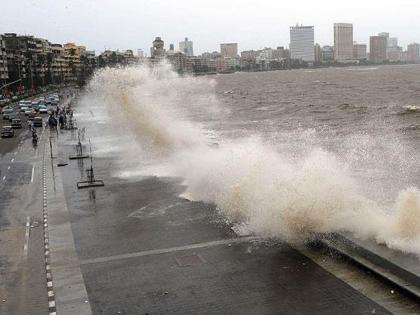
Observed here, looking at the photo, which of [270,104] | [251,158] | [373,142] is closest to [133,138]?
[373,142]

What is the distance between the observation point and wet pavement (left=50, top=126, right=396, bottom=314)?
12188 mm

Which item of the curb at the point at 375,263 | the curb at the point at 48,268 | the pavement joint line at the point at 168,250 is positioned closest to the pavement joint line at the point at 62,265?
the curb at the point at 48,268

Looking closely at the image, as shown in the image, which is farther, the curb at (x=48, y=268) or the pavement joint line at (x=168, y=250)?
the pavement joint line at (x=168, y=250)

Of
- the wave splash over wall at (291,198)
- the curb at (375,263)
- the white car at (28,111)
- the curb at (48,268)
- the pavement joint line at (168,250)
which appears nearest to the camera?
the curb at (375,263)

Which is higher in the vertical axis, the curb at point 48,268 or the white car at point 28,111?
the curb at point 48,268

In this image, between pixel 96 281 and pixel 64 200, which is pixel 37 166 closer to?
pixel 64 200

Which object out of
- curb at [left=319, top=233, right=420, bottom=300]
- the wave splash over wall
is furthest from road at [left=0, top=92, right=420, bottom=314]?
the wave splash over wall

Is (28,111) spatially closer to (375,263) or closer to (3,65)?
(3,65)

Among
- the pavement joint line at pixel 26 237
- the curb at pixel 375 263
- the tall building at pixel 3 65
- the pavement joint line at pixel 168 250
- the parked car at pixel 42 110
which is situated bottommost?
the parked car at pixel 42 110

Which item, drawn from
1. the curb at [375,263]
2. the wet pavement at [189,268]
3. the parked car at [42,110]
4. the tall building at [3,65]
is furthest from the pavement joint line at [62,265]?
the tall building at [3,65]

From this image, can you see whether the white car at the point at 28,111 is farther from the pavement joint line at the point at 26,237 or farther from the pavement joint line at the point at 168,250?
the pavement joint line at the point at 168,250

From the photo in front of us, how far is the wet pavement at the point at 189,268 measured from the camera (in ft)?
40.0

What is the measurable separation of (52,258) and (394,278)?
28.7ft

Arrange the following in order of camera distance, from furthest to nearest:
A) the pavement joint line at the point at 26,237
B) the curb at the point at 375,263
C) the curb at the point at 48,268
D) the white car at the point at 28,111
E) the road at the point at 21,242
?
the white car at the point at 28,111 < the pavement joint line at the point at 26,237 < the road at the point at 21,242 < the curb at the point at 48,268 < the curb at the point at 375,263
